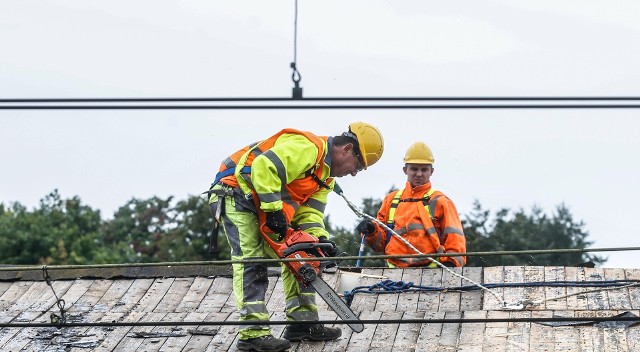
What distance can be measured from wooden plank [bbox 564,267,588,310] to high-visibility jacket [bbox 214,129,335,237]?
193 centimetres

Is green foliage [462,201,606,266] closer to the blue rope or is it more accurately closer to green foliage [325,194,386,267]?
green foliage [325,194,386,267]

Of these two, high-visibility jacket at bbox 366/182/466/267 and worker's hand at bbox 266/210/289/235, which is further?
high-visibility jacket at bbox 366/182/466/267

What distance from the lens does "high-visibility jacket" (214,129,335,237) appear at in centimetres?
982

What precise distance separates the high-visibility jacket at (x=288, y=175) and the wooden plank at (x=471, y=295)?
4.39 ft

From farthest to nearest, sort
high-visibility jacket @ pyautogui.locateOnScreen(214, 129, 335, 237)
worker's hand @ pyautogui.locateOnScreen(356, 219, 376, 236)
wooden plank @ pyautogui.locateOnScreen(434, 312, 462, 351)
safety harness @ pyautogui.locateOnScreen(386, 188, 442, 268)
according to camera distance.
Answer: safety harness @ pyautogui.locateOnScreen(386, 188, 442, 268) → worker's hand @ pyautogui.locateOnScreen(356, 219, 376, 236) → wooden plank @ pyautogui.locateOnScreen(434, 312, 462, 351) → high-visibility jacket @ pyautogui.locateOnScreen(214, 129, 335, 237)

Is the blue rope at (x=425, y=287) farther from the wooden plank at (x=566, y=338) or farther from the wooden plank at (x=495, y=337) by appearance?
the wooden plank at (x=566, y=338)

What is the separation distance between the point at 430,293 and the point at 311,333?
1.48 metres

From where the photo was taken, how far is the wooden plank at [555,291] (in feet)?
36.1

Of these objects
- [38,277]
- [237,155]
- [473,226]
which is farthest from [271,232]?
[473,226]

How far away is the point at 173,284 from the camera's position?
12.0m

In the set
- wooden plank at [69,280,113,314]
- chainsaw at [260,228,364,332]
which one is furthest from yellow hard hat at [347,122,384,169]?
wooden plank at [69,280,113,314]

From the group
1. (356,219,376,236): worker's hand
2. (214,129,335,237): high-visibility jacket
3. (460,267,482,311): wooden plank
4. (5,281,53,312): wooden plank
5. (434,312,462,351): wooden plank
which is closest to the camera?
(214,129,335,237): high-visibility jacket

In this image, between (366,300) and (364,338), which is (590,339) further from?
(366,300)

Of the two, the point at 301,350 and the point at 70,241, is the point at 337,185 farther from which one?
the point at 70,241
